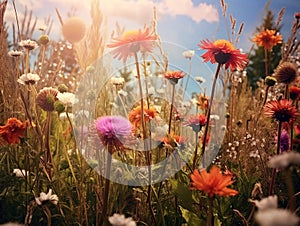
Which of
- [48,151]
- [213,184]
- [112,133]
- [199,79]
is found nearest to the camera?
[213,184]

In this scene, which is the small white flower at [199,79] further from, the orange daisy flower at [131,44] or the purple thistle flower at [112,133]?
the purple thistle flower at [112,133]

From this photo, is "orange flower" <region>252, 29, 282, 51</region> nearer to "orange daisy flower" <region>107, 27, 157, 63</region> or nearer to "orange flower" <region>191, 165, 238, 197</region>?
"orange daisy flower" <region>107, 27, 157, 63</region>

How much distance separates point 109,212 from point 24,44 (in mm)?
538

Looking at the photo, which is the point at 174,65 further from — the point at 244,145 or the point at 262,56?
the point at 262,56

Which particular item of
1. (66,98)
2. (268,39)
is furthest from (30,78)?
(268,39)

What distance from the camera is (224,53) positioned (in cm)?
103

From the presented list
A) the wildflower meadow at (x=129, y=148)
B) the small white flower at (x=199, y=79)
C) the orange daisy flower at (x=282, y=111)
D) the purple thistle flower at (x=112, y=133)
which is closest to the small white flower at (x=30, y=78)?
the wildflower meadow at (x=129, y=148)

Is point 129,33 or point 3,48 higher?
point 129,33

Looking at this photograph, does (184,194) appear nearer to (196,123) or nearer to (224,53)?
(196,123)

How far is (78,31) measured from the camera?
1.42 m

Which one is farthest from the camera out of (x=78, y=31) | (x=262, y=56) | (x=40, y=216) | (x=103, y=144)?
(x=262, y=56)

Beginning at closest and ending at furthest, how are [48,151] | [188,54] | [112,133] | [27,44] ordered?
[112,133]
[48,151]
[27,44]
[188,54]

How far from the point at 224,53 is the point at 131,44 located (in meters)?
0.21

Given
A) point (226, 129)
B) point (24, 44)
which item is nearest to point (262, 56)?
point (226, 129)
